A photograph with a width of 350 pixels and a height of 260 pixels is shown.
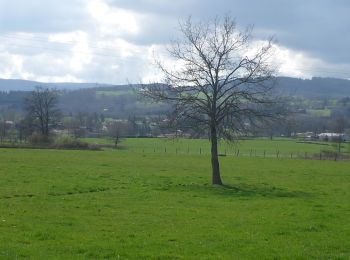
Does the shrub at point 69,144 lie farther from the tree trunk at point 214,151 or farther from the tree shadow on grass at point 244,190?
the tree trunk at point 214,151

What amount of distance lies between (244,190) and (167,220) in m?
13.3

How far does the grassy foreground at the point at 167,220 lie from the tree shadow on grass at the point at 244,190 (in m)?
0.06

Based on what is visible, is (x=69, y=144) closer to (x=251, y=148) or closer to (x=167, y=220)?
(x=251, y=148)

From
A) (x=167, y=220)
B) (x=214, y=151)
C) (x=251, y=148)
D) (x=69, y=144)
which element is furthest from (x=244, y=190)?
(x=251, y=148)

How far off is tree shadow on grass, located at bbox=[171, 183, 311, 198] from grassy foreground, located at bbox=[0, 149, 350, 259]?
0.06 m

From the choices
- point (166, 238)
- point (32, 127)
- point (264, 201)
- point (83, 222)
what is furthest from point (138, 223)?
point (32, 127)

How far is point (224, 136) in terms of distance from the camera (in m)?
32.4

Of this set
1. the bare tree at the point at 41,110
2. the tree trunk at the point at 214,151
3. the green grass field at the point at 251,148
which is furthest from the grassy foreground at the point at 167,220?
the bare tree at the point at 41,110

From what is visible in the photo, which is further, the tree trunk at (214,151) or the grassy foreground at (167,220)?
the tree trunk at (214,151)

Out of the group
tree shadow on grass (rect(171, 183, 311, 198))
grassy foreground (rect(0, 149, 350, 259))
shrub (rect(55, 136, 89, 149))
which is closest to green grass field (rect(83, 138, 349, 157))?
shrub (rect(55, 136, 89, 149))

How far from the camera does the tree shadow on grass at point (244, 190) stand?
28.5 meters

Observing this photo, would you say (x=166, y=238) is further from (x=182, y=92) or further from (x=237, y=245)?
(x=182, y=92)

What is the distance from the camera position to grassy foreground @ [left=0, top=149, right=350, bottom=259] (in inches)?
504

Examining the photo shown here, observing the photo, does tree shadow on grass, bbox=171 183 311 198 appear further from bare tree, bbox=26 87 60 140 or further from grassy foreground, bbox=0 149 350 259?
bare tree, bbox=26 87 60 140
